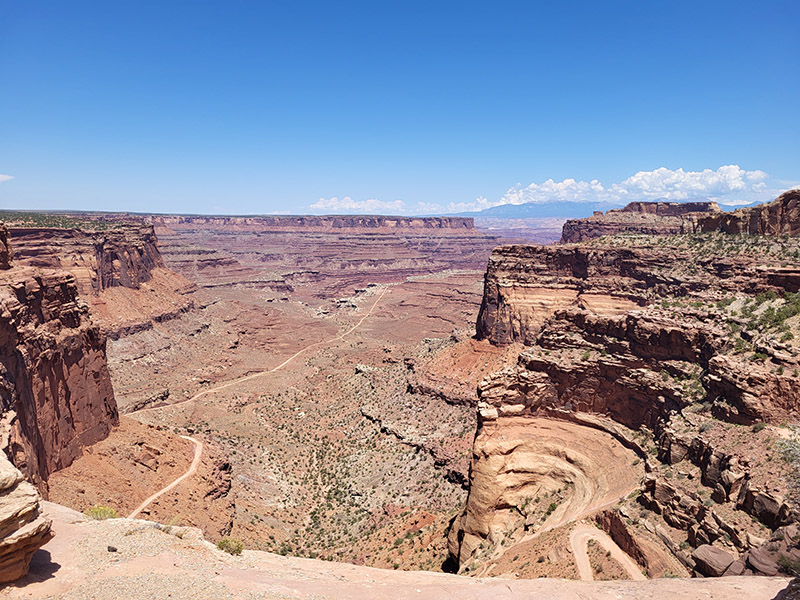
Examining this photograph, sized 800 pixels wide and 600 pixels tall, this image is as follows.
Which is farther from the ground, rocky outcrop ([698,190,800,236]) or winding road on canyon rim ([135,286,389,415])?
rocky outcrop ([698,190,800,236])

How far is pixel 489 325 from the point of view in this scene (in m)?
58.2

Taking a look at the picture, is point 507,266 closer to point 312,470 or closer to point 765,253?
point 765,253

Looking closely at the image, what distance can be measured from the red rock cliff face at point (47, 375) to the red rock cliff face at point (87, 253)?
5168 centimetres

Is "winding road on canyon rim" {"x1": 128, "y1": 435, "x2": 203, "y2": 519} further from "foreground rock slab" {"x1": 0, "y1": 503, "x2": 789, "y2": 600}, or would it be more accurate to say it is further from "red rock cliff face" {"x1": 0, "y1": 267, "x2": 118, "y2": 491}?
"foreground rock slab" {"x1": 0, "y1": 503, "x2": 789, "y2": 600}

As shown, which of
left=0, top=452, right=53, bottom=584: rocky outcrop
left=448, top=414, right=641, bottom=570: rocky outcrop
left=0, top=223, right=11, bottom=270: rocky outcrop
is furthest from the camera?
left=0, top=223, right=11, bottom=270: rocky outcrop

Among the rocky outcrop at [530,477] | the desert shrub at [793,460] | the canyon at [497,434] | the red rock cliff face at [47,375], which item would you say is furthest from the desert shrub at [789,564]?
the red rock cliff face at [47,375]

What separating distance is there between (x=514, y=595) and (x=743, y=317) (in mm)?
22304

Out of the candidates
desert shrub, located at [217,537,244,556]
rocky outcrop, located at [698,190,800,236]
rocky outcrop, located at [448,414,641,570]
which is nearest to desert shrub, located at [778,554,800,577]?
rocky outcrop, located at [448,414,641,570]

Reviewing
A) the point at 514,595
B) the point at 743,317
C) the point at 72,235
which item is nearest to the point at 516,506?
the point at 514,595

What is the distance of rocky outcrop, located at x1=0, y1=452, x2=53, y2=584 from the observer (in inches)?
430

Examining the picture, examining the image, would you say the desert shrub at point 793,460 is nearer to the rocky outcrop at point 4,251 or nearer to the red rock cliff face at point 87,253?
the rocky outcrop at point 4,251

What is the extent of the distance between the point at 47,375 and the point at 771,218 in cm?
6189

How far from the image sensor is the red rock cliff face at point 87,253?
7688cm

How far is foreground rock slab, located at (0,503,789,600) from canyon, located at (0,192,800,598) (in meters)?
0.14
